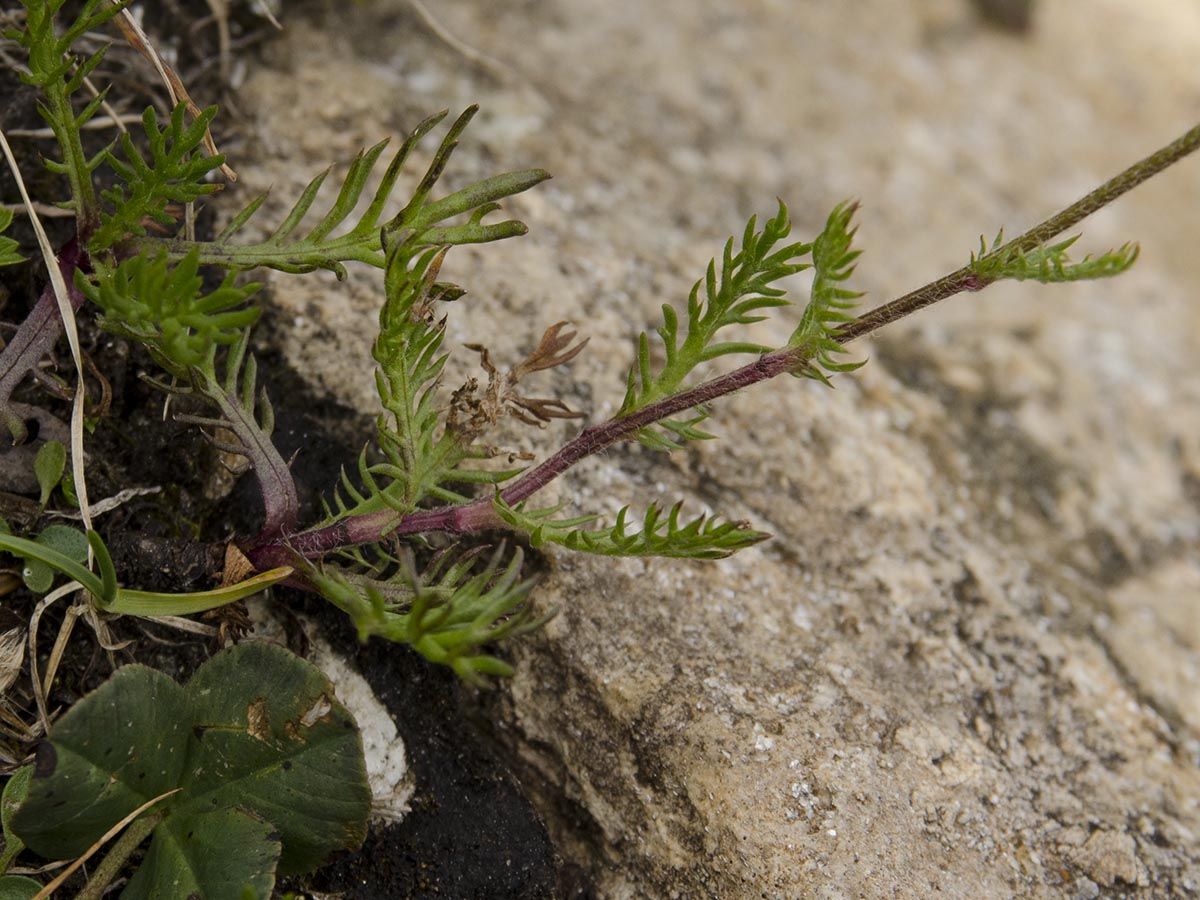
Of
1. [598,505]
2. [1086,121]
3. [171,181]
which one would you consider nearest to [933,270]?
[1086,121]

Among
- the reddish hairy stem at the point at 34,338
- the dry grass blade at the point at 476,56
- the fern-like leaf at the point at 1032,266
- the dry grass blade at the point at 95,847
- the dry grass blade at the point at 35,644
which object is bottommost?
the dry grass blade at the point at 95,847

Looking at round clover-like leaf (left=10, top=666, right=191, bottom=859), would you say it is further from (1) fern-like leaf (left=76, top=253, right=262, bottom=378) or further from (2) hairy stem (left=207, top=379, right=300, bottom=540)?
(1) fern-like leaf (left=76, top=253, right=262, bottom=378)

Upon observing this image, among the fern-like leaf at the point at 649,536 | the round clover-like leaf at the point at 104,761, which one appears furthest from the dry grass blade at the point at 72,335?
the fern-like leaf at the point at 649,536

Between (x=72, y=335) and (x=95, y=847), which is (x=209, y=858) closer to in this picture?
(x=95, y=847)

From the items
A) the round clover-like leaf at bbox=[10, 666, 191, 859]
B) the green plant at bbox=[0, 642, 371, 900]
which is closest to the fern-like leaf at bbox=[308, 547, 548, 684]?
the green plant at bbox=[0, 642, 371, 900]

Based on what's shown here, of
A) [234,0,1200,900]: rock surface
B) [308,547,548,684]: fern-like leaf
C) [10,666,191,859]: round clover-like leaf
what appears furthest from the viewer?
[234,0,1200,900]: rock surface

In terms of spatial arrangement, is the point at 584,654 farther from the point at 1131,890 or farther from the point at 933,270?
the point at 933,270

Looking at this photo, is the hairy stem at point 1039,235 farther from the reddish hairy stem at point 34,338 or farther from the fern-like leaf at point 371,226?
the reddish hairy stem at point 34,338
